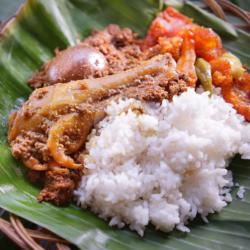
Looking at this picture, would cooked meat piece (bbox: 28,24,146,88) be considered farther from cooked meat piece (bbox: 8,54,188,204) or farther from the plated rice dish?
cooked meat piece (bbox: 8,54,188,204)

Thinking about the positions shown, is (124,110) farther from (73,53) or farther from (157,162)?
(73,53)

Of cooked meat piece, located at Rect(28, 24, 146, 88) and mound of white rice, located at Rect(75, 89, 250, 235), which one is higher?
cooked meat piece, located at Rect(28, 24, 146, 88)

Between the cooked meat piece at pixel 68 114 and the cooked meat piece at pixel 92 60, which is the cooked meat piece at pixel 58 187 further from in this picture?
the cooked meat piece at pixel 92 60

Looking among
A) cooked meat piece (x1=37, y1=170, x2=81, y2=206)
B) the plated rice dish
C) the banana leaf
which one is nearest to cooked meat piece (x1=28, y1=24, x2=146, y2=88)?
the plated rice dish

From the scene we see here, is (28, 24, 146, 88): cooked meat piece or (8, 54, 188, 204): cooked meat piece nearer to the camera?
(8, 54, 188, 204): cooked meat piece

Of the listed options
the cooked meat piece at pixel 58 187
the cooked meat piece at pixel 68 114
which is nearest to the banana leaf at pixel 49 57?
the cooked meat piece at pixel 58 187

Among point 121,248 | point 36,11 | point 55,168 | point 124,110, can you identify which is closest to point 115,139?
point 124,110

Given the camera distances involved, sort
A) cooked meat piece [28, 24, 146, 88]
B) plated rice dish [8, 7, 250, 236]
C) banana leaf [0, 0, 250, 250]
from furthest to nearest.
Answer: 1. cooked meat piece [28, 24, 146, 88]
2. plated rice dish [8, 7, 250, 236]
3. banana leaf [0, 0, 250, 250]
